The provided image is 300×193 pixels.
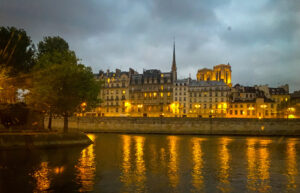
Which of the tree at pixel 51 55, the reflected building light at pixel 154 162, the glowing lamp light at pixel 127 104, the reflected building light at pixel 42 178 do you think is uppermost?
the tree at pixel 51 55

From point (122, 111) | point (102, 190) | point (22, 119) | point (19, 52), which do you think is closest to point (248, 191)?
point (102, 190)

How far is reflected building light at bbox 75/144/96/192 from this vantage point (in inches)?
989

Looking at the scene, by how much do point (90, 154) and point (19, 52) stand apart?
2578 cm

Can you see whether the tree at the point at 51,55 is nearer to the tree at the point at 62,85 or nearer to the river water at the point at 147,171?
the tree at the point at 62,85

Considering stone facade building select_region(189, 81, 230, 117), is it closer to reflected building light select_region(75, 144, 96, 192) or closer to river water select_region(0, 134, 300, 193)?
river water select_region(0, 134, 300, 193)

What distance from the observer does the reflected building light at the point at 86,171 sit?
82.4ft

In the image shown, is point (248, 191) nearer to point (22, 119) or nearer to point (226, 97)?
point (22, 119)

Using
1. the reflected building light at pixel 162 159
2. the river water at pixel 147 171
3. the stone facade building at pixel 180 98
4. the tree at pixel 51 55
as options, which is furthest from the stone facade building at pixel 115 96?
the reflected building light at pixel 162 159

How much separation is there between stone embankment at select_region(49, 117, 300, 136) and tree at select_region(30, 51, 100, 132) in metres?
36.3

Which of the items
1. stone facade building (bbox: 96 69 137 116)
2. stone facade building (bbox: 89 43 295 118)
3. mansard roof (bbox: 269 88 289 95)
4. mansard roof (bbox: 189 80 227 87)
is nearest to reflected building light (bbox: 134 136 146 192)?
stone facade building (bbox: 89 43 295 118)

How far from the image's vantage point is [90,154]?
141ft

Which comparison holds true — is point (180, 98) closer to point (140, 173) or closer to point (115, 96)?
point (115, 96)

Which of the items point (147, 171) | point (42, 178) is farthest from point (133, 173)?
point (42, 178)

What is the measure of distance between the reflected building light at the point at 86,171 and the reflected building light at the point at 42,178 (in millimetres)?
2689
